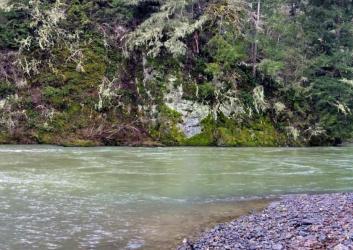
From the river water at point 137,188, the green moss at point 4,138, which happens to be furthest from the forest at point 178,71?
the river water at point 137,188

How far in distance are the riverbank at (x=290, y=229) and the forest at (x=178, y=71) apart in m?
12.2

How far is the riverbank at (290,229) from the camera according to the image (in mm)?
6320

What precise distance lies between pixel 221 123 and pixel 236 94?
172 cm

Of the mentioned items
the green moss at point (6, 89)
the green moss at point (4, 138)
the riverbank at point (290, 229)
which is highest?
the green moss at point (6, 89)

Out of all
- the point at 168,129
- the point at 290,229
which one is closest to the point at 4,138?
the point at 168,129

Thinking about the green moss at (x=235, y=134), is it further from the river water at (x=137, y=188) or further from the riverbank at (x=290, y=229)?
the riverbank at (x=290, y=229)

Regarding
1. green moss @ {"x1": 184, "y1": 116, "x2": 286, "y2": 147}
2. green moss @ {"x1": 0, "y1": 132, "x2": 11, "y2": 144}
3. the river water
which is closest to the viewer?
the river water

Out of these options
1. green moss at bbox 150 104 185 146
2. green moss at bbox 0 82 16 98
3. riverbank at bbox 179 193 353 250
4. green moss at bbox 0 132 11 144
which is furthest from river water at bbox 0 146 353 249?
green moss at bbox 0 82 16 98

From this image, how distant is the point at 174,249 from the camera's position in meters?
6.83

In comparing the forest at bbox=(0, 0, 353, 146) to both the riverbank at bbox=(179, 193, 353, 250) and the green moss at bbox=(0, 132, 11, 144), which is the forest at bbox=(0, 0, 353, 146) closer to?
the green moss at bbox=(0, 132, 11, 144)

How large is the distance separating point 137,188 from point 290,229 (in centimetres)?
491

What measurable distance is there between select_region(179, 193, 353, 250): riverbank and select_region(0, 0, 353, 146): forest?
12166 millimetres

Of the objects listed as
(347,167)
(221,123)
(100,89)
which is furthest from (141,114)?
(347,167)

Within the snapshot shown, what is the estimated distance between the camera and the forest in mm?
21031
